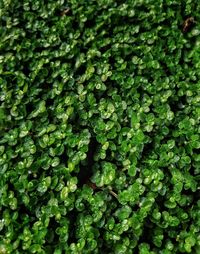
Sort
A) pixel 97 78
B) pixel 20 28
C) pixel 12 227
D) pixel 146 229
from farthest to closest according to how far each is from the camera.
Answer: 1. pixel 20 28
2. pixel 97 78
3. pixel 146 229
4. pixel 12 227

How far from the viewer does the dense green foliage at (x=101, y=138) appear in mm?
1492

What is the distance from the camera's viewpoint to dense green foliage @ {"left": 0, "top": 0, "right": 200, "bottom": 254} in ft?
4.90

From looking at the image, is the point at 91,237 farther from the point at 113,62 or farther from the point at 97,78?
the point at 113,62

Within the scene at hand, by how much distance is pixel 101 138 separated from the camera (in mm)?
1621

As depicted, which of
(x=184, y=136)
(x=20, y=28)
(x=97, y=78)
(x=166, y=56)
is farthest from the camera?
(x=20, y=28)

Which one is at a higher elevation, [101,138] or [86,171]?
[101,138]

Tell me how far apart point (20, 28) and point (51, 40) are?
0.26 metres

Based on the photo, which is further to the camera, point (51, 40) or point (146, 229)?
point (51, 40)

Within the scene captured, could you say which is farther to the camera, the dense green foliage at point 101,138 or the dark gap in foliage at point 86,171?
the dark gap in foliage at point 86,171

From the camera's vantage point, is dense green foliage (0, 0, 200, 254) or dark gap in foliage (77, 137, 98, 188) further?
dark gap in foliage (77, 137, 98, 188)

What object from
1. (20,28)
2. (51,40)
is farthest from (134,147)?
(20,28)

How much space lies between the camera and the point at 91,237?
56.9 inches

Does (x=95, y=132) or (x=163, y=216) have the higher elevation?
(x=95, y=132)

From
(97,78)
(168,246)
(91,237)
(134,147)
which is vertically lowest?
(168,246)
